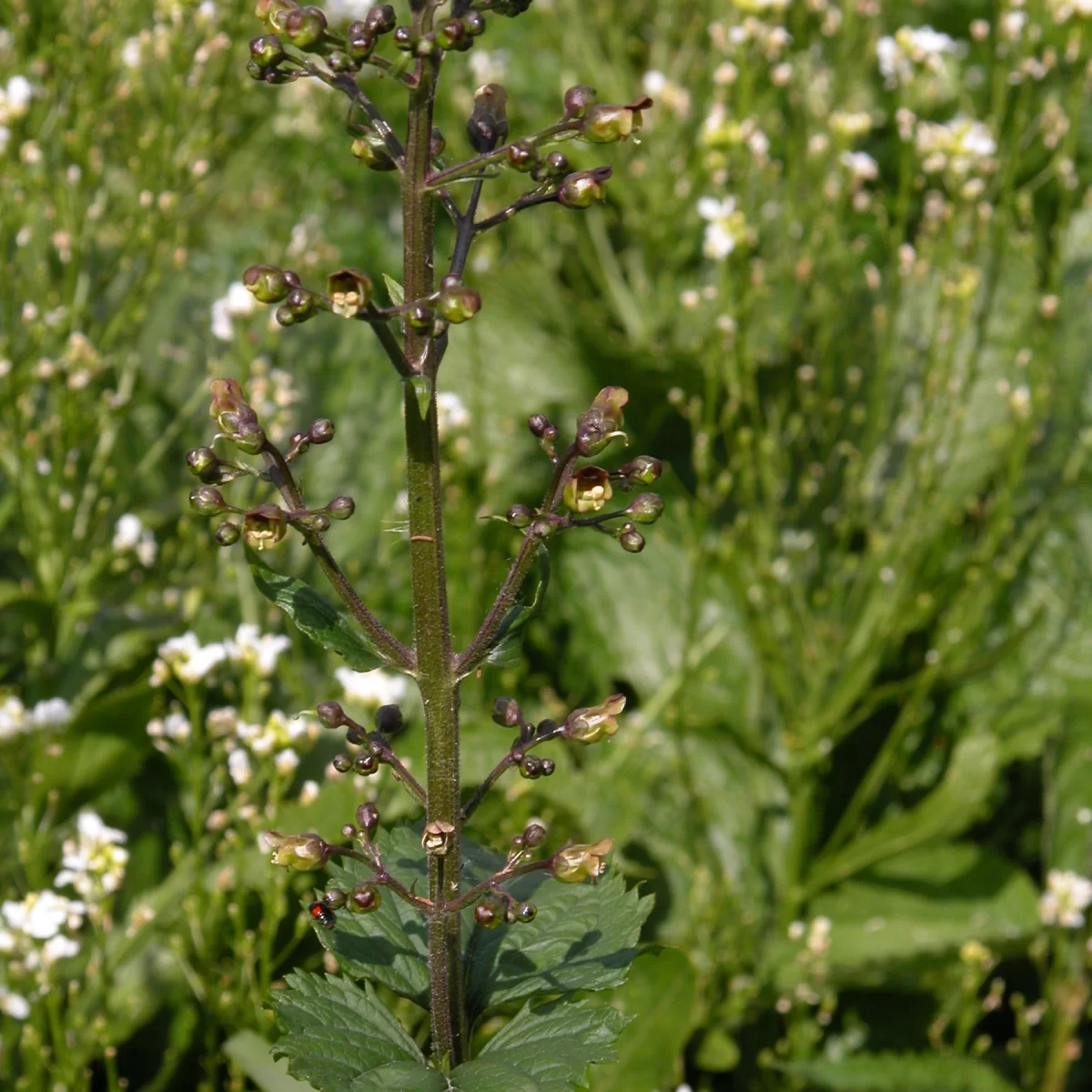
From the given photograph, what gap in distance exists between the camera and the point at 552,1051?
3.59 feet

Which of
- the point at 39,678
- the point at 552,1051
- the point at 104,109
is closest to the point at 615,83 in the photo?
the point at 104,109

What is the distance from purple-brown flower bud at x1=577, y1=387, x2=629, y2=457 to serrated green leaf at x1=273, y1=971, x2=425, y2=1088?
477 millimetres

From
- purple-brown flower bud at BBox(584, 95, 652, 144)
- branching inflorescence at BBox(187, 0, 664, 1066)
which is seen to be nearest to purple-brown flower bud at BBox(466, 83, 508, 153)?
branching inflorescence at BBox(187, 0, 664, 1066)

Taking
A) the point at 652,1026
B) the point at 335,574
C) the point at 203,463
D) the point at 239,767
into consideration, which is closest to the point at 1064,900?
the point at 652,1026

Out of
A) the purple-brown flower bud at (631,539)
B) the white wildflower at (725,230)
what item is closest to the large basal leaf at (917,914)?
→ the white wildflower at (725,230)

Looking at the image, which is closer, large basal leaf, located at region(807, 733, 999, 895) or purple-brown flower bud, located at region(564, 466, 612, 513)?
purple-brown flower bud, located at region(564, 466, 612, 513)

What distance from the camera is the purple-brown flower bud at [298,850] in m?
1.06

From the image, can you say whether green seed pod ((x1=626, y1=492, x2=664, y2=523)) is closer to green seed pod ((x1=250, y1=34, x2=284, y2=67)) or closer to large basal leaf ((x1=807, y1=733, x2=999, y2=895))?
green seed pod ((x1=250, y1=34, x2=284, y2=67))

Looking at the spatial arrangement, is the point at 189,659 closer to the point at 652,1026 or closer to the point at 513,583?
the point at 652,1026

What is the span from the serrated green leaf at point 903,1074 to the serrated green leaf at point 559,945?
988 millimetres

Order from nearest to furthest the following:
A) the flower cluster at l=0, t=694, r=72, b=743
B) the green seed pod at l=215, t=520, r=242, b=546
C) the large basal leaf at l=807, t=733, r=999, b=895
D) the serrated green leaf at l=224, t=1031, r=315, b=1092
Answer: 1. the green seed pod at l=215, t=520, r=242, b=546
2. the serrated green leaf at l=224, t=1031, r=315, b=1092
3. the flower cluster at l=0, t=694, r=72, b=743
4. the large basal leaf at l=807, t=733, r=999, b=895

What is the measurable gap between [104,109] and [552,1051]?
2.08 meters

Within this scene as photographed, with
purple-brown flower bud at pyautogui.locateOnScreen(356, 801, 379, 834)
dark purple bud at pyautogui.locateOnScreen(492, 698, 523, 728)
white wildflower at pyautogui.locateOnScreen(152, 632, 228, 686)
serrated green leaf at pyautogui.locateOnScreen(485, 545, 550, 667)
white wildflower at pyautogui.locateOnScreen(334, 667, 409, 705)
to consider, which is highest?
white wildflower at pyautogui.locateOnScreen(152, 632, 228, 686)

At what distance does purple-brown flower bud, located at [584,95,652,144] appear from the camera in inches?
38.2
